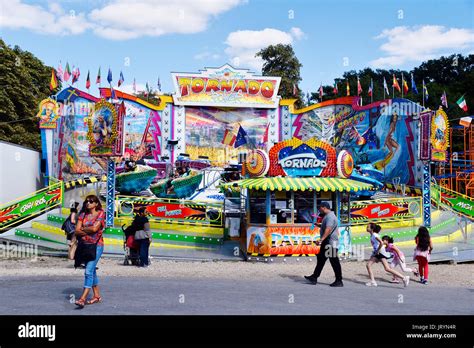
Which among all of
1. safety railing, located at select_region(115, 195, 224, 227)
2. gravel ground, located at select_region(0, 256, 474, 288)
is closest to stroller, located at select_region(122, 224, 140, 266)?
gravel ground, located at select_region(0, 256, 474, 288)

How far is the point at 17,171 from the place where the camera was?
25.2 meters

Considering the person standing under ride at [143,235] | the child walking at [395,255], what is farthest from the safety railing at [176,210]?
the child walking at [395,255]

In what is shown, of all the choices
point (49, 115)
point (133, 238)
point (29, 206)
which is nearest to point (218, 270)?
point (133, 238)

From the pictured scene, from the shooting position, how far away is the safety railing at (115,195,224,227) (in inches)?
732

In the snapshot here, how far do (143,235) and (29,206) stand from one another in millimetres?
9077

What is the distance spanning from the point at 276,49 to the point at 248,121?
15431 millimetres

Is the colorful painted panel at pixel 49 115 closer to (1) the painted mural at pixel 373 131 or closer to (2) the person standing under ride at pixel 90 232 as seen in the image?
(1) the painted mural at pixel 373 131

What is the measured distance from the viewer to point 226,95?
37.0 meters

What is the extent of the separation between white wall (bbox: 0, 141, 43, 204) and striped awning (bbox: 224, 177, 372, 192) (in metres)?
14.6

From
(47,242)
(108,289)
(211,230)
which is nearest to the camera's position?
(108,289)

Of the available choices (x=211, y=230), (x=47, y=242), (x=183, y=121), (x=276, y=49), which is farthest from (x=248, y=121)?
(x=47, y=242)

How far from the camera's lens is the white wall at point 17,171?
75.2 feet
